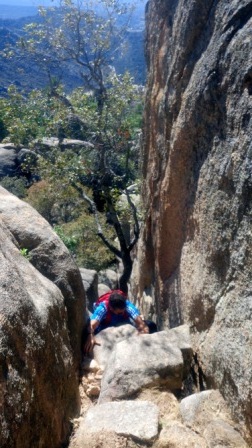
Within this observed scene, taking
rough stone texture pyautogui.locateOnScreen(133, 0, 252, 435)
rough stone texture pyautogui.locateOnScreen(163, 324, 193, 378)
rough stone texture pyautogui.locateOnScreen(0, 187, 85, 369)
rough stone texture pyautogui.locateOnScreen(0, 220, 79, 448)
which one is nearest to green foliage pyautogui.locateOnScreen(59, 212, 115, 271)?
rough stone texture pyautogui.locateOnScreen(133, 0, 252, 435)

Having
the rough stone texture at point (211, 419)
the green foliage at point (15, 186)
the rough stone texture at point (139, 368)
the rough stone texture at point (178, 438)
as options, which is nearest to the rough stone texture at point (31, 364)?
the rough stone texture at point (139, 368)

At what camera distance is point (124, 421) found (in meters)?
4.70

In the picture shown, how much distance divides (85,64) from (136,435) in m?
11.8

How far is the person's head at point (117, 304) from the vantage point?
821 cm

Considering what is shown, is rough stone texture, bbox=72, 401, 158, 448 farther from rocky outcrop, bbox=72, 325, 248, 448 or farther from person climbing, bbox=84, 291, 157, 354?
person climbing, bbox=84, 291, 157, 354

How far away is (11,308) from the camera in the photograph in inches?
171

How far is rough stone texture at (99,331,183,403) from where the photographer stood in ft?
19.1

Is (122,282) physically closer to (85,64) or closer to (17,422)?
(85,64)

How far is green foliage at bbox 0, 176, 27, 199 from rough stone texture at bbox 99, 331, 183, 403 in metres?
22.1

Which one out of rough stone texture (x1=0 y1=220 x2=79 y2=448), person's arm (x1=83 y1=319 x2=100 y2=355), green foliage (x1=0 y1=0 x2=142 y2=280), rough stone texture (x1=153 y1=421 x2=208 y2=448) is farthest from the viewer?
green foliage (x1=0 y1=0 x2=142 y2=280)

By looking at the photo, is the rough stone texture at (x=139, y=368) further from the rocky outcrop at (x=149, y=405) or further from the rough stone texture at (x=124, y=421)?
the rough stone texture at (x=124, y=421)

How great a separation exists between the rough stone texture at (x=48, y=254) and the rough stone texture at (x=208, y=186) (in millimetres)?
1542

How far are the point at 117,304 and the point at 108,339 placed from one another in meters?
0.78

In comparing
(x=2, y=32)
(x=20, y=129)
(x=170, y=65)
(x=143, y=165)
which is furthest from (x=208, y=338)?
(x=2, y=32)
